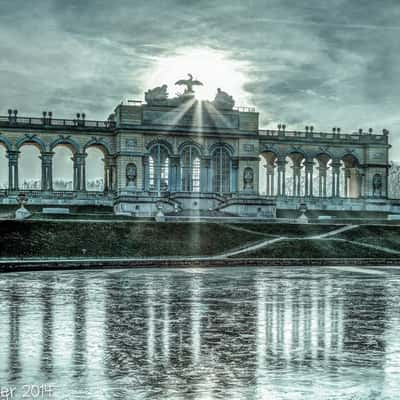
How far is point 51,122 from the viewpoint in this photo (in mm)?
78438

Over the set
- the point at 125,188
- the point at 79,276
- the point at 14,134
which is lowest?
the point at 79,276

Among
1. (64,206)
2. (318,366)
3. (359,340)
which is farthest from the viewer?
(64,206)

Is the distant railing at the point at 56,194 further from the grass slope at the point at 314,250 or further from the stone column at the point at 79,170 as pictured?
the grass slope at the point at 314,250

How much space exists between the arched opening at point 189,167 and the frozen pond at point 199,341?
53.5 metres

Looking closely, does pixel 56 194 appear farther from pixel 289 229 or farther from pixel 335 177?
pixel 335 177

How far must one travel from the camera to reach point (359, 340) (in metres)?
15.5

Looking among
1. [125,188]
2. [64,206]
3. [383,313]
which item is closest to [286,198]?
[125,188]

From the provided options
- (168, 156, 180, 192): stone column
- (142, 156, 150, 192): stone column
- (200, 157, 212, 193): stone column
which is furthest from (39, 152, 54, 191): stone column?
(200, 157, 212, 193): stone column

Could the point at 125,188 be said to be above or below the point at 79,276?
above

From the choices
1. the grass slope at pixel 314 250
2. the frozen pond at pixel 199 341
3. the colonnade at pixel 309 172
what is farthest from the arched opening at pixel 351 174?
the frozen pond at pixel 199 341

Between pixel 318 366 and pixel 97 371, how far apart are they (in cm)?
394

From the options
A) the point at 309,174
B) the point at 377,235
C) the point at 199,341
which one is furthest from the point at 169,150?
the point at 199,341

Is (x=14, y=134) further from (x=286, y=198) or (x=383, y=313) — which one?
(x=383, y=313)

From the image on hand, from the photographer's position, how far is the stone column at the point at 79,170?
78.9 m
